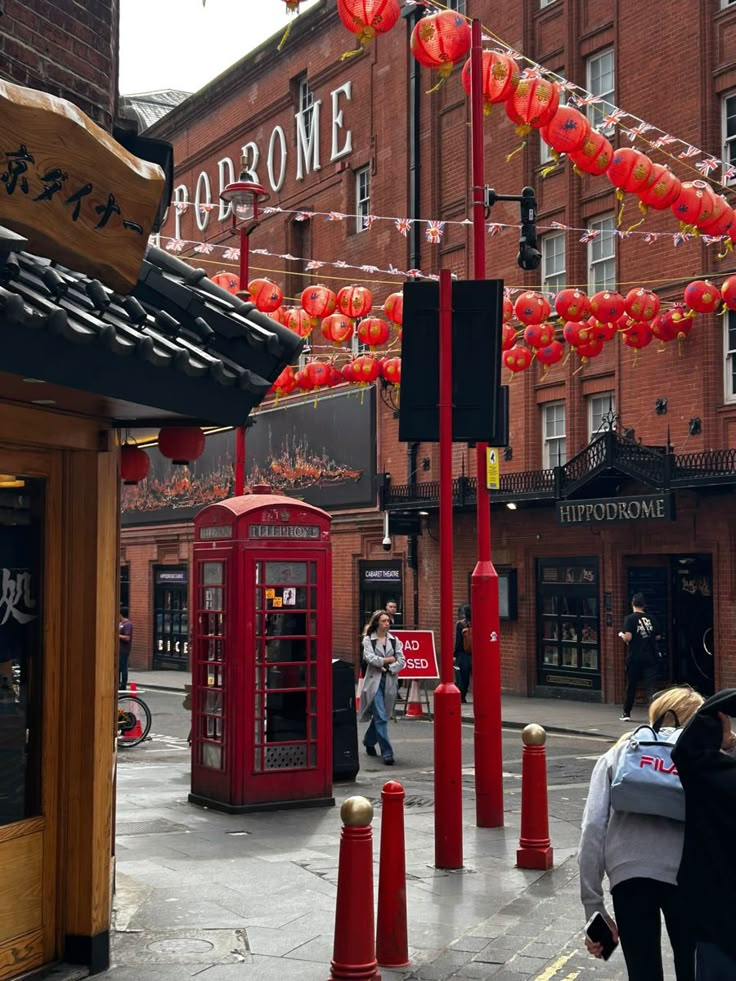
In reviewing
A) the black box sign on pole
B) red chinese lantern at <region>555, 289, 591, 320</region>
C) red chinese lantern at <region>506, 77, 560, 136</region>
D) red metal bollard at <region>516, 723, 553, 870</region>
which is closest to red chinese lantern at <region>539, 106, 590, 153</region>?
red chinese lantern at <region>506, 77, 560, 136</region>

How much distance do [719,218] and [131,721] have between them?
10.2 m

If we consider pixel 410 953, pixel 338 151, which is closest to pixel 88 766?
pixel 410 953

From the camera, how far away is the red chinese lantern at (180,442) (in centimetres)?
767

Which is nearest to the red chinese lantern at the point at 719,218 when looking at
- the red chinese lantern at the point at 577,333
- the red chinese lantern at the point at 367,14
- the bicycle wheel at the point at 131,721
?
the red chinese lantern at the point at 367,14

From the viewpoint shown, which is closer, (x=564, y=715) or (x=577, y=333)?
(x=577, y=333)

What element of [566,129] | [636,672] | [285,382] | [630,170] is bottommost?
[636,672]

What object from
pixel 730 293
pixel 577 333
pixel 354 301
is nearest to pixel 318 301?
pixel 354 301

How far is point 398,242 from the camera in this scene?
29969mm

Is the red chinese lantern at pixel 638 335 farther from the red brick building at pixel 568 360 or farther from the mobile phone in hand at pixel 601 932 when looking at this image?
the mobile phone in hand at pixel 601 932

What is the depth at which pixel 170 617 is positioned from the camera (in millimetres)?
38156

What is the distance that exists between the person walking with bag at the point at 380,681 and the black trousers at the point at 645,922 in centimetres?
999

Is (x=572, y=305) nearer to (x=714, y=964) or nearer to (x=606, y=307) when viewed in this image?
(x=606, y=307)

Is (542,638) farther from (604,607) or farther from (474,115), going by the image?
(474,115)

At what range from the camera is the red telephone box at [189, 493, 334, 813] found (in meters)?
11.4
